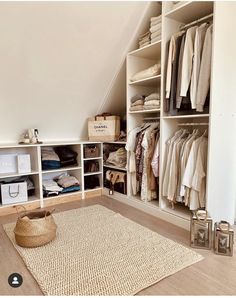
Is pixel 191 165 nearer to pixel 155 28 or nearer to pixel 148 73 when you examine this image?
pixel 148 73

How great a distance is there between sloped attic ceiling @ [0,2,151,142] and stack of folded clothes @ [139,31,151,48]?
13 centimetres

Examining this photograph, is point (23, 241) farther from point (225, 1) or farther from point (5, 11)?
point (225, 1)

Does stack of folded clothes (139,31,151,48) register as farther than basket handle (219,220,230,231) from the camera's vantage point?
Yes

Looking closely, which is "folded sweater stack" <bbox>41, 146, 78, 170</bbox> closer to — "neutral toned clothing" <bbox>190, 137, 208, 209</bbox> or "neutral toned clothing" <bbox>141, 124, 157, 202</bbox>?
"neutral toned clothing" <bbox>141, 124, 157, 202</bbox>

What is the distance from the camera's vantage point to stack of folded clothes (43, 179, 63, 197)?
9.64ft

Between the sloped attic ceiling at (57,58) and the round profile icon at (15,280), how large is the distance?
1.87 meters

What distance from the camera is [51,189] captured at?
116 inches

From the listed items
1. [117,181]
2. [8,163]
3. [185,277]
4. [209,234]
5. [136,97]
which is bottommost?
[185,277]

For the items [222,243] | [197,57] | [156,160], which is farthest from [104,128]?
[222,243]

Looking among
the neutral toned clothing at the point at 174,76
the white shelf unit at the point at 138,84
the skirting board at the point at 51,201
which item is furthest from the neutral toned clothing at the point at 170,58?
the skirting board at the point at 51,201

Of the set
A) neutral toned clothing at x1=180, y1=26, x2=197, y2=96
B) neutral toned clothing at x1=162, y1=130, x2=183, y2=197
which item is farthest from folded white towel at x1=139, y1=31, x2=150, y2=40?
neutral toned clothing at x1=162, y1=130, x2=183, y2=197

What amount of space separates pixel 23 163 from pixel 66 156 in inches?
22.3

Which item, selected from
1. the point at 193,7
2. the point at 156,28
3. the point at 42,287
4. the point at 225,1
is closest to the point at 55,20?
the point at 156,28

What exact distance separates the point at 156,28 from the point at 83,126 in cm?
168
